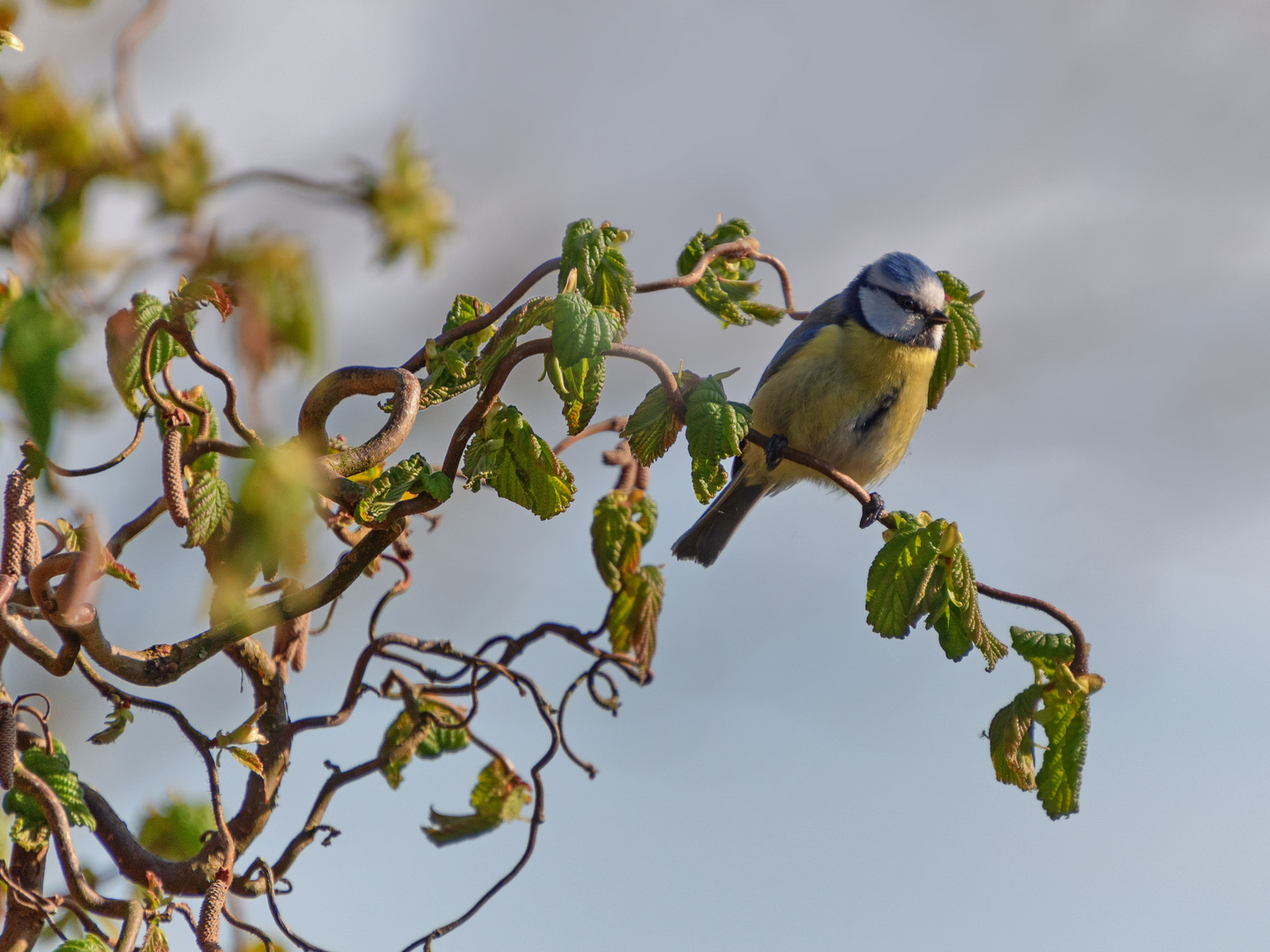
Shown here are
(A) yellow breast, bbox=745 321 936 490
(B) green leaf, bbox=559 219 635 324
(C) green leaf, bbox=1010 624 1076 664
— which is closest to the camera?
(B) green leaf, bbox=559 219 635 324

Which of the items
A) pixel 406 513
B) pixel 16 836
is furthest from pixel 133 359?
pixel 16 836

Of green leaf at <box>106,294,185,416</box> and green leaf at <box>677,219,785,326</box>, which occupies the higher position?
green leaf at <box>677,219,785,326</box>

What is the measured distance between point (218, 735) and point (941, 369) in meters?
1.16

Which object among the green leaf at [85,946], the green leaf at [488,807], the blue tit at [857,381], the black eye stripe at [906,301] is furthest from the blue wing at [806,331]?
the green leaf at [85,946]

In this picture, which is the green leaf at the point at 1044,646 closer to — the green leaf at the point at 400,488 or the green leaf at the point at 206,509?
the green leaf at the point at 400,488

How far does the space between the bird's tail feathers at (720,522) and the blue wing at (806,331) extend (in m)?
0.26

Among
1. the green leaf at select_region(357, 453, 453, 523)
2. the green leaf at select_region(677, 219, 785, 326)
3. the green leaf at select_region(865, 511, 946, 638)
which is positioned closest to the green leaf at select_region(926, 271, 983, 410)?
the green leaf at select_region(677, 219, 785, 326)

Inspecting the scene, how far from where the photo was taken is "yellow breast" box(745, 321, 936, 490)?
228 cm

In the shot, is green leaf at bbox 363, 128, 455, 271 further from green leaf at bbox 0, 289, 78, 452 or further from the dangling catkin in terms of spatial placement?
the dangling catkin

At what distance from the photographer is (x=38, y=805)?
48.7 inches

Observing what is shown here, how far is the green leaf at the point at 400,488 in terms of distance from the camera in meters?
1.18

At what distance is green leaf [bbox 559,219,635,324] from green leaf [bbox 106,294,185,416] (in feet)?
1.49

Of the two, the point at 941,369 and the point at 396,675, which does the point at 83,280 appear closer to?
the point at 396,675

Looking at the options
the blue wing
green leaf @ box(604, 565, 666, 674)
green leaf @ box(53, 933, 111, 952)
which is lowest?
green leaf @ box(53, 933, 111, 952)
